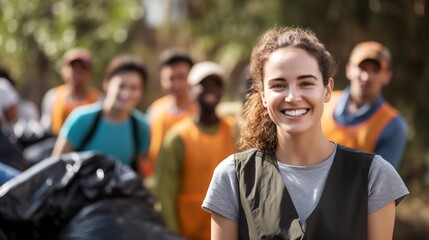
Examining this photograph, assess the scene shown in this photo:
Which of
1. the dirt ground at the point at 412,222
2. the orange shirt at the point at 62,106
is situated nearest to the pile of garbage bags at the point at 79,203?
the orange shirt at the point at 62,106

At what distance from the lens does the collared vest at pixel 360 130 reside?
5594mm

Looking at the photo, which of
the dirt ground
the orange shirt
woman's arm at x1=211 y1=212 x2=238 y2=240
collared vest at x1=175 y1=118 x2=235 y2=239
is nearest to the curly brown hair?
woman's arm at x1=211 y1=212 x2=238 y2=240

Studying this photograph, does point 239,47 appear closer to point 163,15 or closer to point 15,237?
point 163,15

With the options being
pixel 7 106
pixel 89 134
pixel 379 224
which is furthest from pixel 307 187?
pixel 7 106

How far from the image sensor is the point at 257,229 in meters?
3.09

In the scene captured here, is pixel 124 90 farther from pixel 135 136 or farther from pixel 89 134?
pixel 89 134

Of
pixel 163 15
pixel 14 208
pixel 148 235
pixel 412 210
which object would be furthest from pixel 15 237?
pixel 163 15

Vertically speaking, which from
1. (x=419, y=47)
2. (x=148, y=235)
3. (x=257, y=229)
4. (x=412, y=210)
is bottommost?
(x=412, y=210)

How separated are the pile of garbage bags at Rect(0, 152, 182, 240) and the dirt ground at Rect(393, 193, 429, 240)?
600 cm

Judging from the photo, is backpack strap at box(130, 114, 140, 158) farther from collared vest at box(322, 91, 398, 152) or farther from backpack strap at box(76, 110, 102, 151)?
collared vest at box(322, 91, 398, 152)

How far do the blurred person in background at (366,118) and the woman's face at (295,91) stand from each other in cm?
231

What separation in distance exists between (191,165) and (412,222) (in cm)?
574

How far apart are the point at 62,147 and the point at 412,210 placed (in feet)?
19.3

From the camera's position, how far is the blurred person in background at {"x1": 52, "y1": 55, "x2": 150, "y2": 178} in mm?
6543
